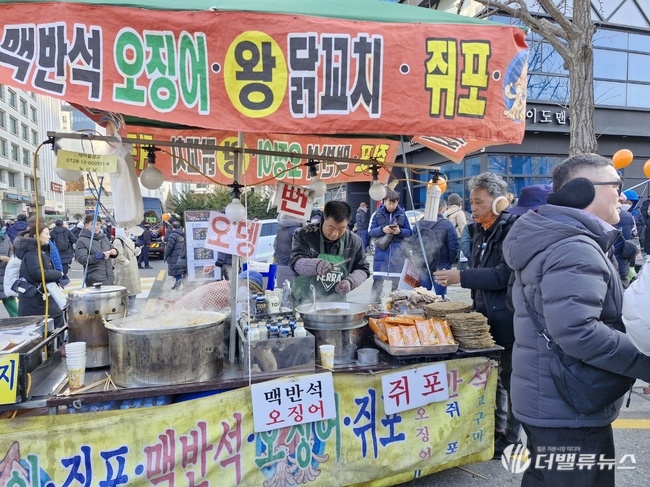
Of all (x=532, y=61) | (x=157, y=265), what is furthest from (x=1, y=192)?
(x=532, y=61)

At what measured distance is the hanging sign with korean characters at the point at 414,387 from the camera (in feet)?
9.09

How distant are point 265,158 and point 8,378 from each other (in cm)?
348

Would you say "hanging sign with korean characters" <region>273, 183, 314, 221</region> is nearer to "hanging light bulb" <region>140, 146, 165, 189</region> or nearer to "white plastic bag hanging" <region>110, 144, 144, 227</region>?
"hanging light bulb" <region>140, 146, 165, 189</region>

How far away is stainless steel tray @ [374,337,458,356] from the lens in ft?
9.19

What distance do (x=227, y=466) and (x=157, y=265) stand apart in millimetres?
17089

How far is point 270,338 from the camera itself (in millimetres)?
2629

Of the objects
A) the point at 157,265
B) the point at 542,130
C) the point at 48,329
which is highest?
the point at 542,130

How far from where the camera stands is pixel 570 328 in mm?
1682

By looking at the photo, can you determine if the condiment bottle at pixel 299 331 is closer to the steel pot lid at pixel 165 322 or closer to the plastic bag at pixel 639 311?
the steel pot lid at pixel 165 322

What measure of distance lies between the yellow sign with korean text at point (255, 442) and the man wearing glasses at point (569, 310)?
3.09 ft

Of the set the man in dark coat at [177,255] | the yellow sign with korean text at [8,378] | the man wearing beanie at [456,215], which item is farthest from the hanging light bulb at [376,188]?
the man in dark coat at [177,255]

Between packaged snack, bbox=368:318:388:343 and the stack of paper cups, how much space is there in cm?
180

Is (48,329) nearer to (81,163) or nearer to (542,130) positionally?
(81,163)

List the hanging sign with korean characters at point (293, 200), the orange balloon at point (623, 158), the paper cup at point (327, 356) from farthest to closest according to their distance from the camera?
the orange balloon at point (623, 158), the hanging sign with korean characters at point (293, 200), the paper cup at point (327, 356)
